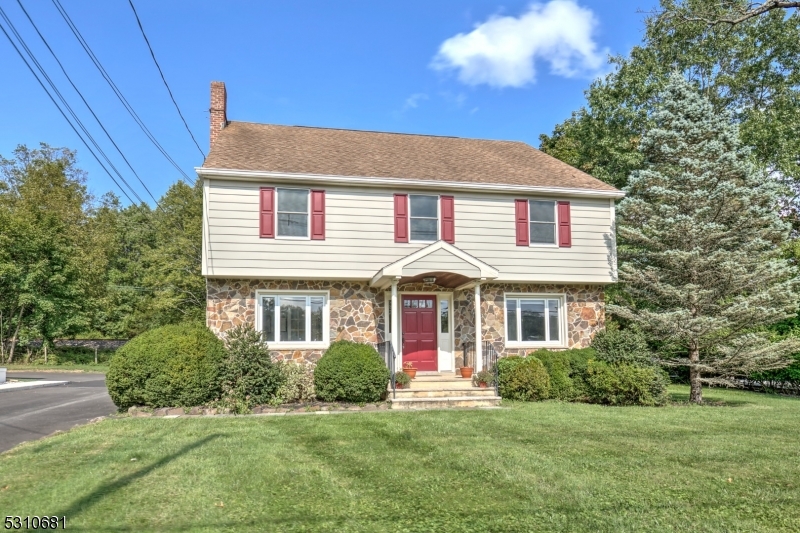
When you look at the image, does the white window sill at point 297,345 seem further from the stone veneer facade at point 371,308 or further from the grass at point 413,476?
the grass at point 413,476

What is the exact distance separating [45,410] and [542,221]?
42.2 ft

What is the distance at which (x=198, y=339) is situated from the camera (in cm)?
1154

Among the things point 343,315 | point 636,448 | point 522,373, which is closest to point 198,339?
point 343,315

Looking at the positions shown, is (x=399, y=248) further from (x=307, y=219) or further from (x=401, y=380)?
(x=401, y=380)

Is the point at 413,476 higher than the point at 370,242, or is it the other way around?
the point at 370,242

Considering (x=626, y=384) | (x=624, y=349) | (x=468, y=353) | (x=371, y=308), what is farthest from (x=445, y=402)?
(x=624, y=349)

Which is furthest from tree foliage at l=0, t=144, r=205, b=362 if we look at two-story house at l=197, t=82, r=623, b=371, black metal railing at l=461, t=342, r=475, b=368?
black metal railing at l=461, t=342, r=475, b=368

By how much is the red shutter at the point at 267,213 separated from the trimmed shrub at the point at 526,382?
6.61 m

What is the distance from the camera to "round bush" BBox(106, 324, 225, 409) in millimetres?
10836

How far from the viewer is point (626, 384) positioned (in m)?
12.6

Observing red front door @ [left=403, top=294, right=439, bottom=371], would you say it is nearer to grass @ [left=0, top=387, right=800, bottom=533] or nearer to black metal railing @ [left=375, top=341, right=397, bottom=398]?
black metal railing @ [left=375, top=341, right=397, bottom=398]

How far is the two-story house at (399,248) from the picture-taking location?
13.2 meters

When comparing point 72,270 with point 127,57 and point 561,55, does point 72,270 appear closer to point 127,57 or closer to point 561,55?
point 127,57

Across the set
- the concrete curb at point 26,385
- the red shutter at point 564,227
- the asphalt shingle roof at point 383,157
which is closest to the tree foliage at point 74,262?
the concrete curb at point 26,385
